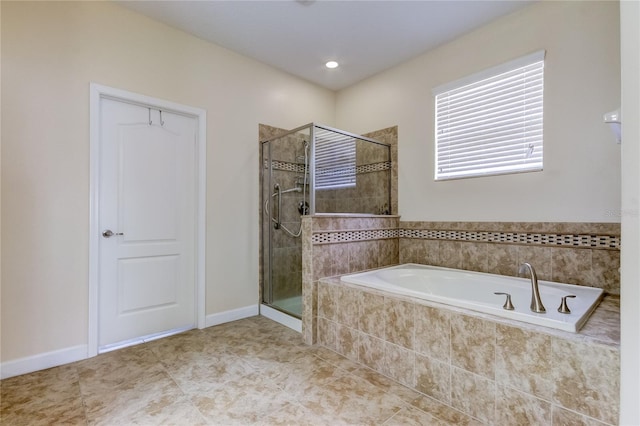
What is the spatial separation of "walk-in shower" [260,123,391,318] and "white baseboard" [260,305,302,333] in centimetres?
5

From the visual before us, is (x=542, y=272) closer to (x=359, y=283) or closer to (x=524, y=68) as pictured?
(x=359, y=283)

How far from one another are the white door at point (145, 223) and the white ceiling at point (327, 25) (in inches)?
32.4

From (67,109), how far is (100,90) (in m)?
0.26

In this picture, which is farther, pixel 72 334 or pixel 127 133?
pixel 127 133

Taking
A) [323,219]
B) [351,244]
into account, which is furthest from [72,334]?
[351,244]

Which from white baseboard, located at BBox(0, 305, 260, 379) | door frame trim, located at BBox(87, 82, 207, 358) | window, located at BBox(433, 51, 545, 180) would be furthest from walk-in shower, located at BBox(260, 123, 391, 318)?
white baseboard, located at BBox(0, 305, 260, 379)

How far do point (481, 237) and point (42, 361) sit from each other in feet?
11.2

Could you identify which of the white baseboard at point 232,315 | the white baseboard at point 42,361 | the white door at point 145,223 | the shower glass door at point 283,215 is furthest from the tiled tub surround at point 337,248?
the white baseboard at point 42,361

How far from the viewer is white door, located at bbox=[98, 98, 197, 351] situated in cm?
226

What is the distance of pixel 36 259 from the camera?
6.33 ft

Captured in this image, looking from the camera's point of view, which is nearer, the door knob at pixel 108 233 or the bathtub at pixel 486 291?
the bathtub at pixel 486 291

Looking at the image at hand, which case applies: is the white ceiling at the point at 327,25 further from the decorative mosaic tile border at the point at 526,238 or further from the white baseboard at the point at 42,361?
the white baseboard at the point at 42,361

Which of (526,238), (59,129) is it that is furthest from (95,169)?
(526,238)

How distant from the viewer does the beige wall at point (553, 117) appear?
6.42 ft
